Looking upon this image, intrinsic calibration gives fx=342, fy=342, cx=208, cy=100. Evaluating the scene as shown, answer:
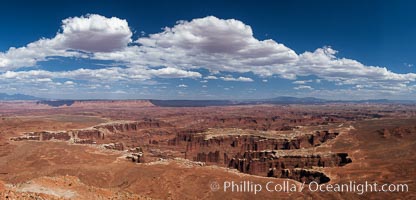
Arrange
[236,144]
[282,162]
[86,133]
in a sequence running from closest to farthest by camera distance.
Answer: [282,162] < [236,144] < [86,133]

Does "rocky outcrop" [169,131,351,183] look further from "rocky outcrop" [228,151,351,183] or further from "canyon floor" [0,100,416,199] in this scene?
"canyon floor" [0,100,416,199]

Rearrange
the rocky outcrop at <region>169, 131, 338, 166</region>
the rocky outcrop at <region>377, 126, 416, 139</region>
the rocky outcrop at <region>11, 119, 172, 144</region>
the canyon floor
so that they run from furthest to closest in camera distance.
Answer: the rocky outcrop at <region>11, 119, 172, 144</region>
the rocky outcrop at <region>377, 126, 416, 139</region>
the rocky outcrop at <region>169, 131, 338, 166</region>
the canyon floor

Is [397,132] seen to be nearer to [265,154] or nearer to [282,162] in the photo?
[265,154]

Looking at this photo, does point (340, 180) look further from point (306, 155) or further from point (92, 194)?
point (92, 194)

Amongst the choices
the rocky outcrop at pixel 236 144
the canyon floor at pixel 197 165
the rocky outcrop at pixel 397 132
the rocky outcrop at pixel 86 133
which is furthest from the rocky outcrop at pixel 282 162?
the rocky outcrop at pixel 86 133

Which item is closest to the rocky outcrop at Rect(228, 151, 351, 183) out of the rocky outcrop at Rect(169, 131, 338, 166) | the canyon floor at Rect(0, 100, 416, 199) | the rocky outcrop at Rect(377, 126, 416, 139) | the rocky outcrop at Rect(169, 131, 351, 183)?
the rocky outcrop at Rect(169, 131, 351, 183)

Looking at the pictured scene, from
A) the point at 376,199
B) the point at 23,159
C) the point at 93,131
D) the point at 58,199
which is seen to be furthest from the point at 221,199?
the point at 93,131

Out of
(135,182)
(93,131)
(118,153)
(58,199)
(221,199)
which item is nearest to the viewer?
(58,199)

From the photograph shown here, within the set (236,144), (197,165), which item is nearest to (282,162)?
(197,165)

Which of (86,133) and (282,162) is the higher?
(86,133)

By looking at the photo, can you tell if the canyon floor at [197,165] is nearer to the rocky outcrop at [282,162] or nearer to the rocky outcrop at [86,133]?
the rocky outcrop at [282,162]

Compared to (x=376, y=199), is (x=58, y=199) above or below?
above
